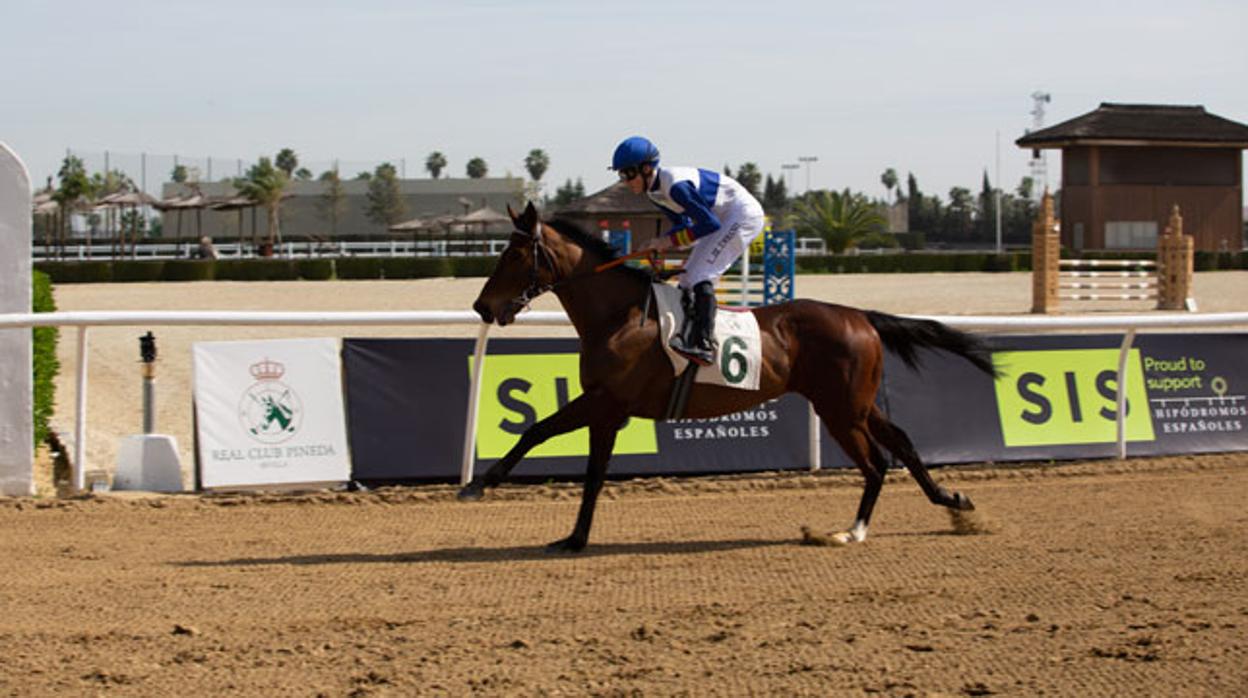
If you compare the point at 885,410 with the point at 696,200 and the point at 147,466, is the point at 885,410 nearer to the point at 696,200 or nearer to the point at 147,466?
the point at 696,200

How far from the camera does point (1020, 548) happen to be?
8.00 metres

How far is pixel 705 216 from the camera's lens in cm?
802

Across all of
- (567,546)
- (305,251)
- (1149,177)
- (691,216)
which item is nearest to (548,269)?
(691,216)

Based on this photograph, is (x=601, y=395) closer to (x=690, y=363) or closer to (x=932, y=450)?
(x=690, y=363)

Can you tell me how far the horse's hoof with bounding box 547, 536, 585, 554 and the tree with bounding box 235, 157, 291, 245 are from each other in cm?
5411

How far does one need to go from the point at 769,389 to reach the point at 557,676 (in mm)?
3477

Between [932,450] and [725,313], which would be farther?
[932,450]

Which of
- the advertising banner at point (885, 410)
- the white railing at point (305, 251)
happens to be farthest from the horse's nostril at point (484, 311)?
the white railing at point (305, 251)

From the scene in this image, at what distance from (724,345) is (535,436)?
1159mm

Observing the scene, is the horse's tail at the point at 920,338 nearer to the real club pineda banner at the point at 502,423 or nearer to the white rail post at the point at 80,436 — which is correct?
the real club pineda banner at the point at 502,423

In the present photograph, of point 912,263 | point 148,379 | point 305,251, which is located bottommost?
point 148,379

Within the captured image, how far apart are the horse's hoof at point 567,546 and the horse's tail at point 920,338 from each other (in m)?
2.27

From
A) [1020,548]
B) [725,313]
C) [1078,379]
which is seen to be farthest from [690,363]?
[1078,379]

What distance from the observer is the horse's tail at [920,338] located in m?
8.99
